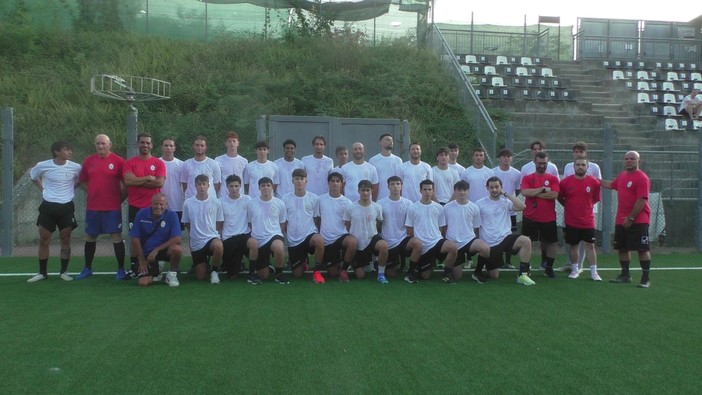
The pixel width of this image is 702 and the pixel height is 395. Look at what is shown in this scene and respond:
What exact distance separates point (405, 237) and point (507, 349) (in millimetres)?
3578

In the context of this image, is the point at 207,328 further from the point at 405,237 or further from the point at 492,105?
the point at 492,105

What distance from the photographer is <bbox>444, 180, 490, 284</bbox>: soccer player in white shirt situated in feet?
26.9

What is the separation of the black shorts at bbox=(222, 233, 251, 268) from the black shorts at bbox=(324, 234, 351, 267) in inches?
40.6

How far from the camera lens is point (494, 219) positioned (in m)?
8.42

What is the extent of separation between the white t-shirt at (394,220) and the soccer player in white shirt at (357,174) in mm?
599

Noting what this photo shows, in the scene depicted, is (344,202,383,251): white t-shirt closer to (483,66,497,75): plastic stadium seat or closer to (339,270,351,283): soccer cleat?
(339,270,351,283): soccer cleat

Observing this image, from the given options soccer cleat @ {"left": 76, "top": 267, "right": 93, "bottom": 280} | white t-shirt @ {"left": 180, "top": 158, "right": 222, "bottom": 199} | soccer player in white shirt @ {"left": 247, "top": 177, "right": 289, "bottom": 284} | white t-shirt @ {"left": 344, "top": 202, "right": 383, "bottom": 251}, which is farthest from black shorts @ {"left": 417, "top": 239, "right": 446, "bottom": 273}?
soccer cleat @ {"left": 76, "top": 267, "right": 93, "bottom": 280}

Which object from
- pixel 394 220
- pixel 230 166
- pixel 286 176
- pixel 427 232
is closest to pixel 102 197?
pixel 230 166

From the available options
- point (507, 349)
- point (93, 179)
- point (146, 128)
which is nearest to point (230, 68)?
point (146, 128)

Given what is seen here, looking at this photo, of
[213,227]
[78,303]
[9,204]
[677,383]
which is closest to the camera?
[677,383]

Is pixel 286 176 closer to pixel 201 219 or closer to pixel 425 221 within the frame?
pixel 201 219

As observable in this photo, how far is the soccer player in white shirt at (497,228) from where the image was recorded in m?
8.29

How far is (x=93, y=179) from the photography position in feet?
26.9

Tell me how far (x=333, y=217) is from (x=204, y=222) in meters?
1.66
